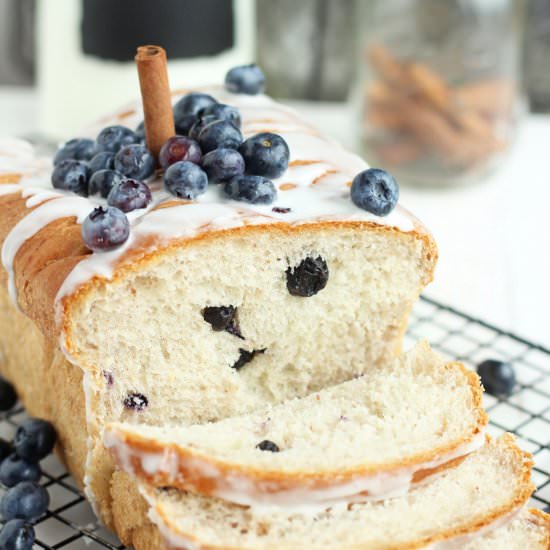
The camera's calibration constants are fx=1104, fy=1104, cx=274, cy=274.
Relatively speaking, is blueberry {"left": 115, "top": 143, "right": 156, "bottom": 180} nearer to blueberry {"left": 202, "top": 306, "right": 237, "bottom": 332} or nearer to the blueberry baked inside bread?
the blueberry baked inside bread

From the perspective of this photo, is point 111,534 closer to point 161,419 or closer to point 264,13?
point 161,419

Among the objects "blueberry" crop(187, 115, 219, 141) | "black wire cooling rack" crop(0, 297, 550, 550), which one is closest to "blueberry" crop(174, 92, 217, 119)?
"blueberry" crop(187, 115, 219, 141)

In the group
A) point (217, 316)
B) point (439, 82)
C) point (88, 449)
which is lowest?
point (88, 449)

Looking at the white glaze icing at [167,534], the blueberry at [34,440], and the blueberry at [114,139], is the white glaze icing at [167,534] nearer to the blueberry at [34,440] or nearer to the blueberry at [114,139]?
the blueberry at [34,440]

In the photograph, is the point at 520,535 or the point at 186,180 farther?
the point at 186,180

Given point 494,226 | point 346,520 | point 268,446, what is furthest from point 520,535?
point 494,226

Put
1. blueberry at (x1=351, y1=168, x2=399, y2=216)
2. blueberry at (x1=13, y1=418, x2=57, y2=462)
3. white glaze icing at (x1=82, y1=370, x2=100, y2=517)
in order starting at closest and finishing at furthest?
white glaze icing at (x1=82, y1=370, x2=100, y2=517)
blueberry at (x1=351, y1=168, x2=399, y2=216)
blueberry at (x1=13, y1=418, x2=57, y2=462)

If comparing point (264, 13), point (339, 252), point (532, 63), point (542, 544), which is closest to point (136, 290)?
point (339, 252)

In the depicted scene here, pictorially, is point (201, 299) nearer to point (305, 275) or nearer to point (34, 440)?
point (305, 275)
